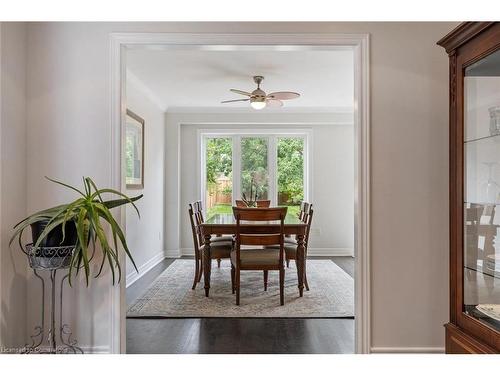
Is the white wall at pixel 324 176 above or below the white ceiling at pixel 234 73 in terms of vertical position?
below

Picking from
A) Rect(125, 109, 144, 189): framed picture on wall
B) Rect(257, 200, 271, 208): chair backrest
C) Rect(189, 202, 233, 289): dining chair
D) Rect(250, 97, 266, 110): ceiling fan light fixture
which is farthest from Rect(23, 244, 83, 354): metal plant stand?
Rect(257, 200, 271, 208): chair backrest

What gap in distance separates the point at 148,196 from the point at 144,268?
3.25 ft

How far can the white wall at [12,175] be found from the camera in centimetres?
211

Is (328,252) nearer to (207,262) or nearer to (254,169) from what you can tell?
(254,169)

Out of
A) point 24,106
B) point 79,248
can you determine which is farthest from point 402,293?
point 24,106

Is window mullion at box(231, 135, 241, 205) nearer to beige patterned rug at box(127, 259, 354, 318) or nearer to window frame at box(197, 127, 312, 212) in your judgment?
window frame at box(197, 127, 312, 212)

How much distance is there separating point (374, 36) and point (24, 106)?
7.43 feet

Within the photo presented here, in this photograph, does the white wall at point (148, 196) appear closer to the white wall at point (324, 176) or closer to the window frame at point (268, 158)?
the white wall at point (324, 176)

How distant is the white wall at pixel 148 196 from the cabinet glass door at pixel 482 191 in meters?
3.52

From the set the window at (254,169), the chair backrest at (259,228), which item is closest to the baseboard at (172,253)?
the window at (254,169)

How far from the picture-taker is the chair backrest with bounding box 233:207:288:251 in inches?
135

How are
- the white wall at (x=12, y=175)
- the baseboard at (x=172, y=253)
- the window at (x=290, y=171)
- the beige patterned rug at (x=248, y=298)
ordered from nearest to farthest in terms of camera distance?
the white wall at (x=12, y=175) < the beige patterned rug at (x=248, y=298) < the baseboard at (x=172, y=253) < the window at (x=290, y=171)

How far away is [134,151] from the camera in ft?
14.9

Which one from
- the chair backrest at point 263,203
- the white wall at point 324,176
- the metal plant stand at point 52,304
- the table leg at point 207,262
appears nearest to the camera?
the metal plant stand at point 52,304
